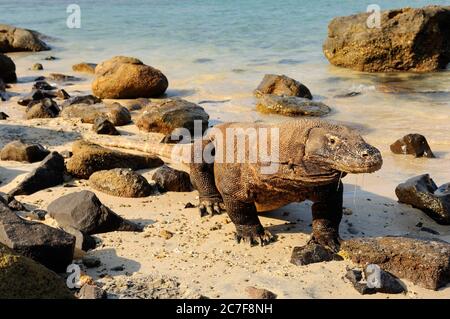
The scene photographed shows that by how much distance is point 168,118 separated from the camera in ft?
34.6

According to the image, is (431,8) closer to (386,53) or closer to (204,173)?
(386,53)

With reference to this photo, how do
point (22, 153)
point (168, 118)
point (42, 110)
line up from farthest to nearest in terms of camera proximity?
point (42, 110), point (168, 118), point (22, 153)

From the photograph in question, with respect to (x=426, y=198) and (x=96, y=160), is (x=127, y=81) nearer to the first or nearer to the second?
(x=96, y=160)

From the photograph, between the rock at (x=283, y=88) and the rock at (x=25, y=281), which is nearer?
the rock at (x=25, y=281)

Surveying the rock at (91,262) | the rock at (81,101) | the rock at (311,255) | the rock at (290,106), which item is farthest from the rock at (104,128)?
the rock at (311,255)

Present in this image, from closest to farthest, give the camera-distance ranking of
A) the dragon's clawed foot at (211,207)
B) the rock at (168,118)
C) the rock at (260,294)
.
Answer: the rock at (260,294)
the dragon's clawed foot at (211,207)
the rock at (168,118)

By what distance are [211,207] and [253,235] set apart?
93 centimetres

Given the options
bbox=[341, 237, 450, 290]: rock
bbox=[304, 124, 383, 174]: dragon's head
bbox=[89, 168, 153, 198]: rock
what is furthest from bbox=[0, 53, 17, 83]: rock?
bbox=[341, 237, 450, 290]: rock

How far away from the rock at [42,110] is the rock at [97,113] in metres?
0.19

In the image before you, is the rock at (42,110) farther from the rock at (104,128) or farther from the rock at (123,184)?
the rock at (123,184)

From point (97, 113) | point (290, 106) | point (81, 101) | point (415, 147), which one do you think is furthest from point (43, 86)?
point (415, 147)

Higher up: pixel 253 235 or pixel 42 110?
pixel 253 235

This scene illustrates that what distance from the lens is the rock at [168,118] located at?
414 inches
